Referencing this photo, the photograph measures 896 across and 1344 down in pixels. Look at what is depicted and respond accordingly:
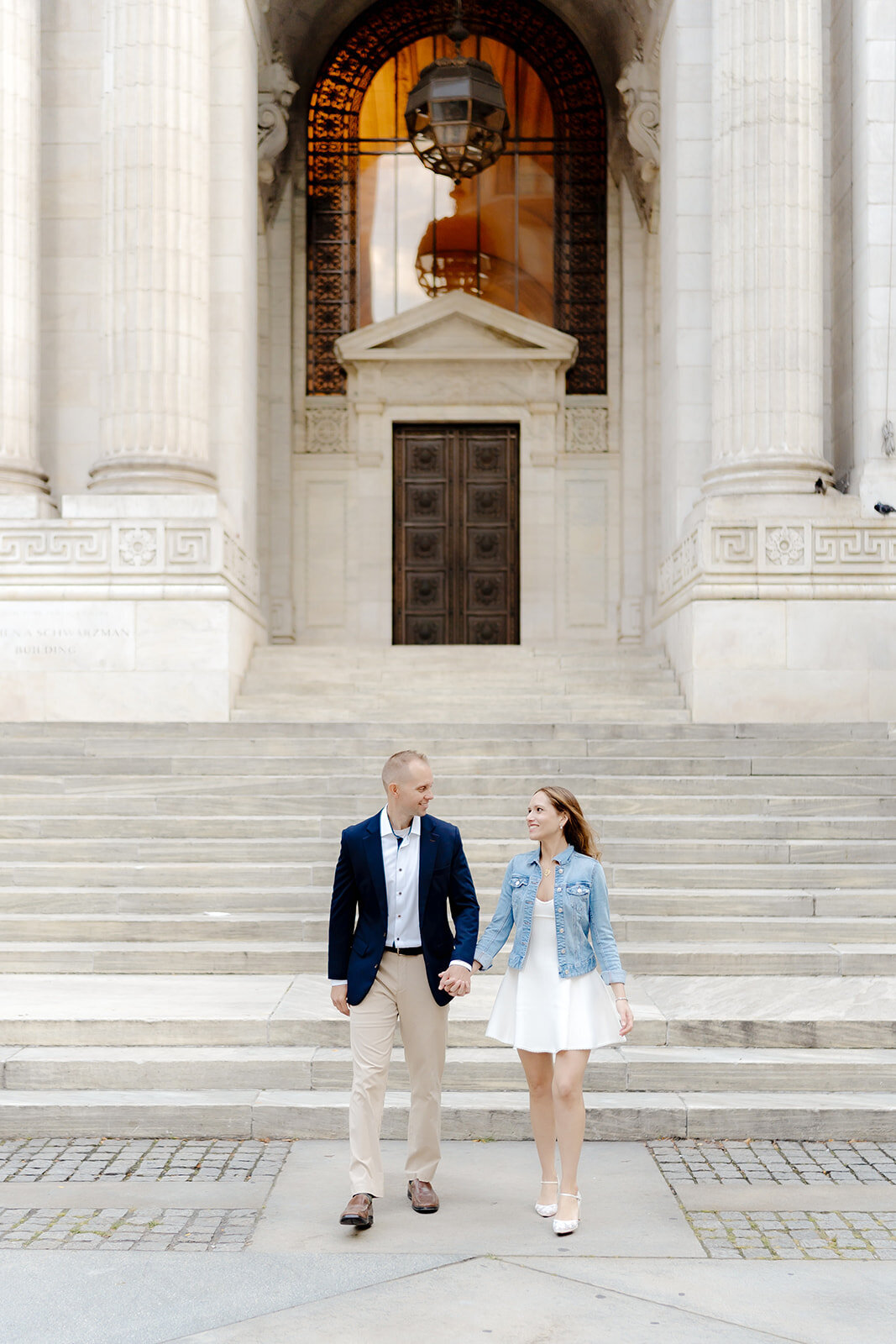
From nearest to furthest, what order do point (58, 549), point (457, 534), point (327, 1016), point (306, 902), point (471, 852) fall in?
point (327, 1016) → point (306, 902) → point (471, 852) → point (58, 549) → point (457, 534)

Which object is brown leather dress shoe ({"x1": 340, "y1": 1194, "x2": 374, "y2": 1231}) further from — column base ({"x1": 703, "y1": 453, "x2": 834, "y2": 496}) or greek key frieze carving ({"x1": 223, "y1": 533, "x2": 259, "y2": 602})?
column base ({"x1": 703, "y1": 453, "x2": 834, "y2": 496})

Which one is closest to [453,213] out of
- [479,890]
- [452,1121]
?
[479,890]

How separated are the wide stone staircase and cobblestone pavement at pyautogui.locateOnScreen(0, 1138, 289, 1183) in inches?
4.4

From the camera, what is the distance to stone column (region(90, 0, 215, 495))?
1527 cm

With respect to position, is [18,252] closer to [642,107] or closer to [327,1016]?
[642,107]

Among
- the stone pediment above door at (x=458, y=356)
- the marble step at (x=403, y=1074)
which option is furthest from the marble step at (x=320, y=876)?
the stone pediment above door at (x=458, y=356)

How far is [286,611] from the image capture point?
70.8 feet

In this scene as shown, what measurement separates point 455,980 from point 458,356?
1729 centimetres

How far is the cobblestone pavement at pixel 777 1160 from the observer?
19.5 ft

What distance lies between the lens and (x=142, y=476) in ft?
49.7

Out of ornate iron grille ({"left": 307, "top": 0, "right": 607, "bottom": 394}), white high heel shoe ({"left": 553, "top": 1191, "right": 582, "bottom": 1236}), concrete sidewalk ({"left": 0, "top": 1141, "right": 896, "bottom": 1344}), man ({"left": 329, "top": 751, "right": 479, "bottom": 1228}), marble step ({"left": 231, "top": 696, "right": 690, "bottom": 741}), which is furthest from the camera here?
ornate iron grille ({"left": 307, "top": 0, "right": 607, "bottom": 394})

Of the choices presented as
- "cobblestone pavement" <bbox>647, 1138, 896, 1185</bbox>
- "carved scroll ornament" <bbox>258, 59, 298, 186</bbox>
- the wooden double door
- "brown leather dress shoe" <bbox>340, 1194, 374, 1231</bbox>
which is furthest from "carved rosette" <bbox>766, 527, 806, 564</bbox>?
"brown leather dress shoe" <bbox>340, 1194, 374, 1231</bbox>

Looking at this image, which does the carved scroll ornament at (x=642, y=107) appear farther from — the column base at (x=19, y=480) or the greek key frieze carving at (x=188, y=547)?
the column base at (x=19, y=480)

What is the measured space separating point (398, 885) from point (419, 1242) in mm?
1310
